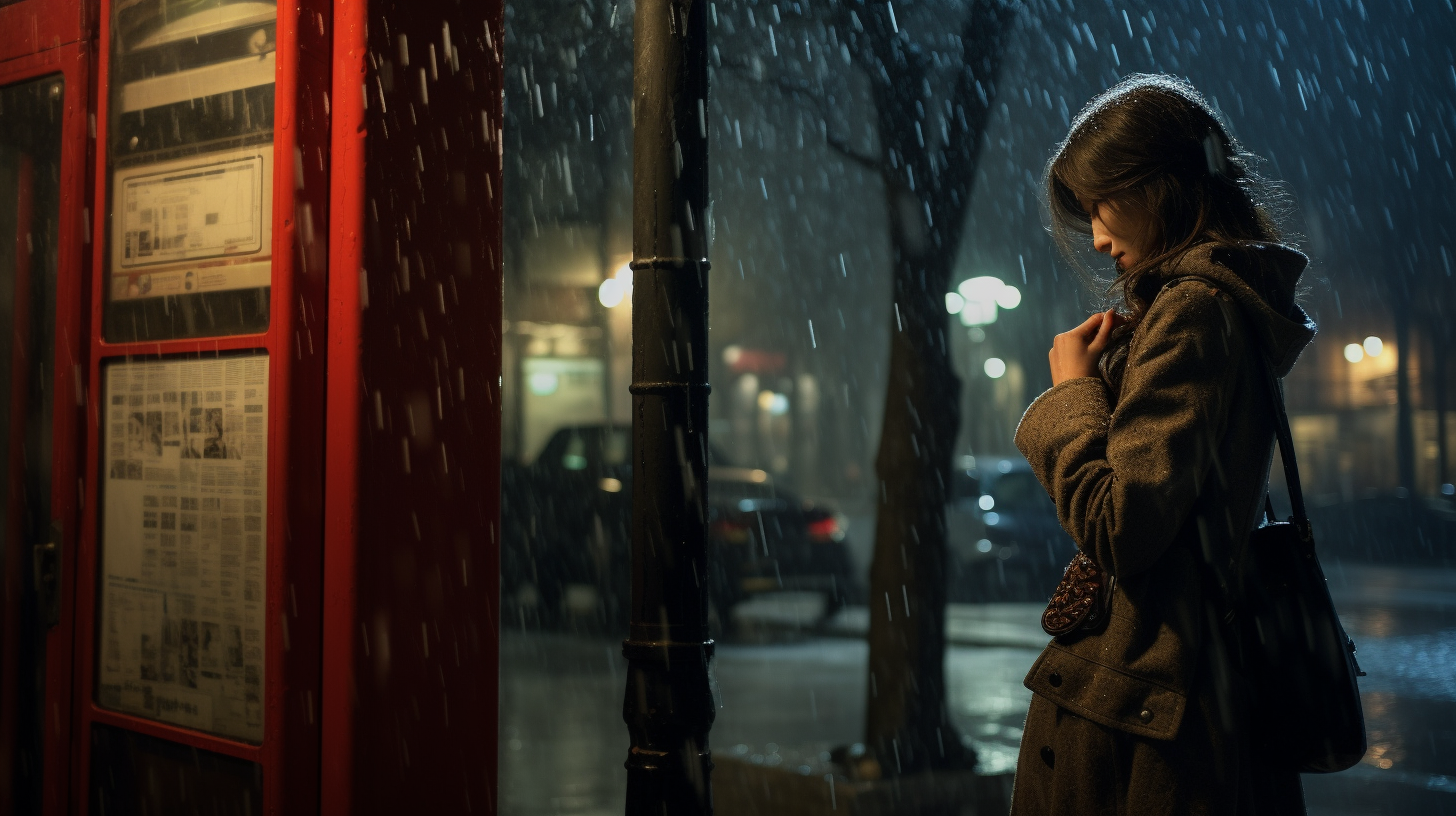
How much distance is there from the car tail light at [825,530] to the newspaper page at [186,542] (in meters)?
9.04

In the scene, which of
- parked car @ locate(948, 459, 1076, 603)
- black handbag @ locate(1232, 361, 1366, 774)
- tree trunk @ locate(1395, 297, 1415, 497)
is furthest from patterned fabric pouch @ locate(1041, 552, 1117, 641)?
tree trunk @ locate(1395, 297, 1415, 497)

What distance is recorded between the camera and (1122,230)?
6.85ft

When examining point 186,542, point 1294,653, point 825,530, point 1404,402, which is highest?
point 1404,402

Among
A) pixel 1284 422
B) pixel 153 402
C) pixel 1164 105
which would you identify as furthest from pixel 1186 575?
pixel 153 402

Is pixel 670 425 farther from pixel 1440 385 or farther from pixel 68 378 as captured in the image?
pixel 1440 385

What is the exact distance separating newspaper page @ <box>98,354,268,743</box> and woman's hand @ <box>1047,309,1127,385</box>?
172 centimetres

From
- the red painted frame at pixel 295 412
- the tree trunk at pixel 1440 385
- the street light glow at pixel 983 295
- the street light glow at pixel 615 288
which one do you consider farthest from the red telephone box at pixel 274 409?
the tree trunk at pixel 1440 385

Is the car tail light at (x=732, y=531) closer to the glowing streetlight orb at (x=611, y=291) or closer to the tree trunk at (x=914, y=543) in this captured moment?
the tree trunk at (x=914, y=543)

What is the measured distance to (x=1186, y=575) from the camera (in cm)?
191

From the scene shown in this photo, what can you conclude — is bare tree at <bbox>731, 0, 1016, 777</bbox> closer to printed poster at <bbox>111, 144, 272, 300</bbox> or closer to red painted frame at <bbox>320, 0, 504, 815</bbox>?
red painted frame at <bbox>320, 0, 504, 815</bbox>

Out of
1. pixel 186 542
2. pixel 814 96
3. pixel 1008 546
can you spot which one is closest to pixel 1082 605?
pixel 186 542

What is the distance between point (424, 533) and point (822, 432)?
46767 millimetres

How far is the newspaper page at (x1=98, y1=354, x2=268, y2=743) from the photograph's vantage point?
2691mm

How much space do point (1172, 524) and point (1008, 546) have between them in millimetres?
13428
